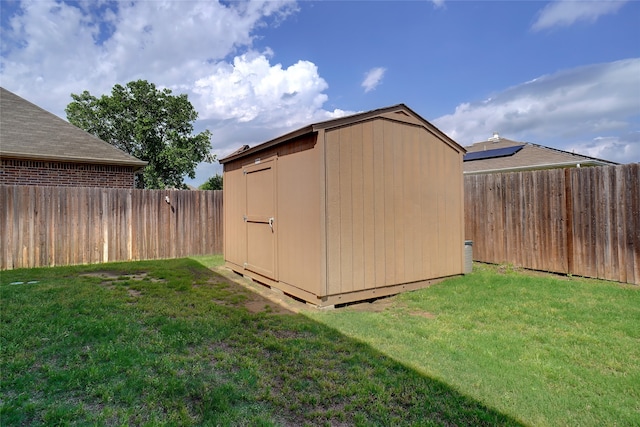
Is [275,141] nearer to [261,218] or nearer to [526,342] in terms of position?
[261,218]

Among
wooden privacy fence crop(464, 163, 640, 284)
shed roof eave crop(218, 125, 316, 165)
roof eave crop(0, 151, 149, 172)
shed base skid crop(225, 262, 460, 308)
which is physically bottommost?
shed base skid crop(225, 262, 460, 308)

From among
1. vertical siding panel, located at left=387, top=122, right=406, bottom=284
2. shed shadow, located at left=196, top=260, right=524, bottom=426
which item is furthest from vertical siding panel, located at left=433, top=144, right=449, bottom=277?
shed shadow, located at left=196, top=260, right=524, bottom=426

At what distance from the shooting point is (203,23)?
7.97m

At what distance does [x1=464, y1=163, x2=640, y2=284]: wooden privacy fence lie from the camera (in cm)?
504

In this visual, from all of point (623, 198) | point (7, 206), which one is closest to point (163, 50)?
point (7, 206)

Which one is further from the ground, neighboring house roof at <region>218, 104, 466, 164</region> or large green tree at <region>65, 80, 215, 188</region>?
large green tree at <region>65, 80, 215, 188</region>

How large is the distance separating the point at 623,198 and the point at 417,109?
11.2 ft

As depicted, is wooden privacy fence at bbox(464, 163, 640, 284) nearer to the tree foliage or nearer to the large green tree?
the tree foliage

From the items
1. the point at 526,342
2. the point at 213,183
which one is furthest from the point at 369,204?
the point at 213,183

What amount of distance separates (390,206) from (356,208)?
66 cm

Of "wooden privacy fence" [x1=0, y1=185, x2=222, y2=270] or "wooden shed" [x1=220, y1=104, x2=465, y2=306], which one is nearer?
"wooden shed" [x1=220, y1=104, x2=465, y2=306]

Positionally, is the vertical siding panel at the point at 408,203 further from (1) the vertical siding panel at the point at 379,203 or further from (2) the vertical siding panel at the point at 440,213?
(2) the vertical siding panel at the point at 440,213

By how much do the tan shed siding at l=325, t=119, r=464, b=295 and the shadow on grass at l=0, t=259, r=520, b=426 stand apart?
121 cm

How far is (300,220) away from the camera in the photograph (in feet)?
15.3
